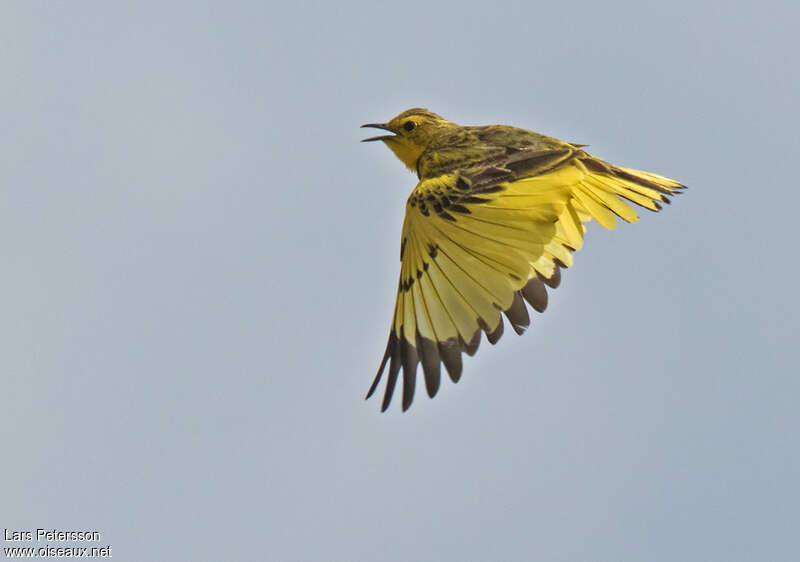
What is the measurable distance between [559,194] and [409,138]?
2.31 meters

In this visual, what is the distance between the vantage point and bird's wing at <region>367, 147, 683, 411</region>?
11.7m

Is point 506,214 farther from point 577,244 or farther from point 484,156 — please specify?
point 577,244

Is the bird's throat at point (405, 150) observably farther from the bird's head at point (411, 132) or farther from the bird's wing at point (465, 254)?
the bird's wing at point (465, 254)

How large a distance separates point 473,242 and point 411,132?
9.08 ft

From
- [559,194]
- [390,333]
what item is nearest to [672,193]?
[559,194]

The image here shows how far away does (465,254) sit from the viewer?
1180 cm

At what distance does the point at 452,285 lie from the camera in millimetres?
11805

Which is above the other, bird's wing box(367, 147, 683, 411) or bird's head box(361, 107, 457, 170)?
bird's head box(361, 107, 457, 170)

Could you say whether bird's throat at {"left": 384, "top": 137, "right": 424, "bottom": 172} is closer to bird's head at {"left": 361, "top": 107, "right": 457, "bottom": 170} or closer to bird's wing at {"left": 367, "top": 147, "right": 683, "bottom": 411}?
bird's head at {"left": 361, "top": 107, "right": 457, "bottom": 170}

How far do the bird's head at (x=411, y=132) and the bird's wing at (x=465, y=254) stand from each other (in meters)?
1.70

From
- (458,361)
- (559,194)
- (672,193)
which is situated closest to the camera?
(458,361)

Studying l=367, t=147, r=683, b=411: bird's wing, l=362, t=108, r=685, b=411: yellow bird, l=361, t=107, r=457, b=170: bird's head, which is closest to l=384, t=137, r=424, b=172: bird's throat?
l=361, t=107, r=457, b=170: bird's head

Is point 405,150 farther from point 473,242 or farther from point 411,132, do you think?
point 473,242

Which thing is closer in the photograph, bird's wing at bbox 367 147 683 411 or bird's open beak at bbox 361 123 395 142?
bird's wing at bbox 367 147 683 411
